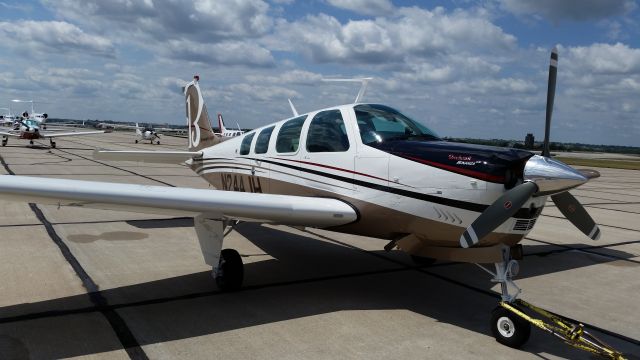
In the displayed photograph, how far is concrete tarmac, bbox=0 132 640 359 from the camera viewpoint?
431 centimetres

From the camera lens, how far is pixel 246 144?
7.75m

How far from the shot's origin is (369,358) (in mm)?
4109

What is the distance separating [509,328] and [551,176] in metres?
1.50

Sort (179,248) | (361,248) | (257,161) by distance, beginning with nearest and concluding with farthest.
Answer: (257,161), (179,248), (361,248)

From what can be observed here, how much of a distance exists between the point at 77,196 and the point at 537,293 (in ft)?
18.4

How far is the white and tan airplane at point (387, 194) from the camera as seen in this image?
14.6 ft

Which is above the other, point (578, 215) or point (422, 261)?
point (578, 215)

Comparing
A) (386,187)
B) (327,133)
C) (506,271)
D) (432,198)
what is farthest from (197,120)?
(506,271)

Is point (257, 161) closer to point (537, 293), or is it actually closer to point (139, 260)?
point (139, 260)

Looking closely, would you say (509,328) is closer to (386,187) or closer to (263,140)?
(386,187)

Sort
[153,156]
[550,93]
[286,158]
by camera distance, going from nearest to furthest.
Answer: [550,93]
[286,158]
[153,156]

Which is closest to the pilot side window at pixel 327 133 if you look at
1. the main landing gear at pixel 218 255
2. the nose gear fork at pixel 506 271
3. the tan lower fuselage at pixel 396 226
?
the tan lower fuselage at pixel 396 226

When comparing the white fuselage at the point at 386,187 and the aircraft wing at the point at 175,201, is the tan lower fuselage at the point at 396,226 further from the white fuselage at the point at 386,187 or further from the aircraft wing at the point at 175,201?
the aircraft wing at the point at 175,201

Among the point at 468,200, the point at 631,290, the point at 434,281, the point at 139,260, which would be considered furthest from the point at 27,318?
the point at 631,290
